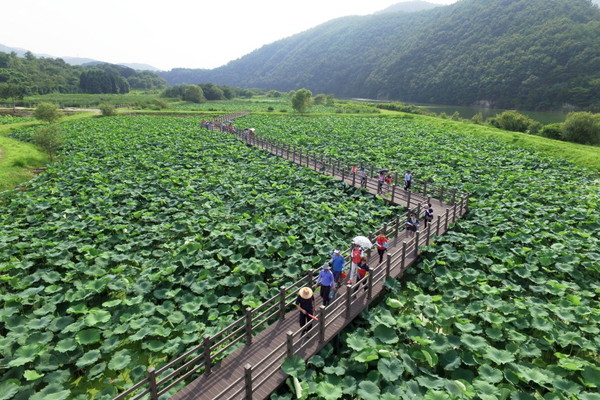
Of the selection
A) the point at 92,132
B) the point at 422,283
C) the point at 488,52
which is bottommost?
the point at 422,283

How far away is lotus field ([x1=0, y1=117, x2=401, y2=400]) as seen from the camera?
7.16 meters

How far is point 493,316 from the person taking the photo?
7.78 meters

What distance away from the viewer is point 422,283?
9.79 metres

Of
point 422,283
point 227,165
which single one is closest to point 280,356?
point 422,283

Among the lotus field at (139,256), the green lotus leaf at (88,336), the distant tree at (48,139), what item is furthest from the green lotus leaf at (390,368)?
the distant tree at (48,139)

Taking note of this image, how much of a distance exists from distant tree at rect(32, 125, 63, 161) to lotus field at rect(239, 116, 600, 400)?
89.3ft

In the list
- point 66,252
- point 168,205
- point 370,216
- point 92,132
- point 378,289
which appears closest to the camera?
point 378,289

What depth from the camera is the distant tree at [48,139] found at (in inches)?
925

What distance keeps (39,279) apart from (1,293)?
963mm

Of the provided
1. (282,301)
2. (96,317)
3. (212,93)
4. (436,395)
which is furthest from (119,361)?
(212,93)

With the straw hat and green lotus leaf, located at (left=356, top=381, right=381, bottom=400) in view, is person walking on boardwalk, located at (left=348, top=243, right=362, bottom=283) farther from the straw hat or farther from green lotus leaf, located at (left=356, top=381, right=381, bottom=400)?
green lotus leaf, located at (left=356, top=381, right=381, bottom=400)

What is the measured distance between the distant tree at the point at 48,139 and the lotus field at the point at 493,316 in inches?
1072

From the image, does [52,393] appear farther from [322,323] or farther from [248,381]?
[322,323]

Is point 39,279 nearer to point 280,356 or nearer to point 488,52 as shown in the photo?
point 280,356
